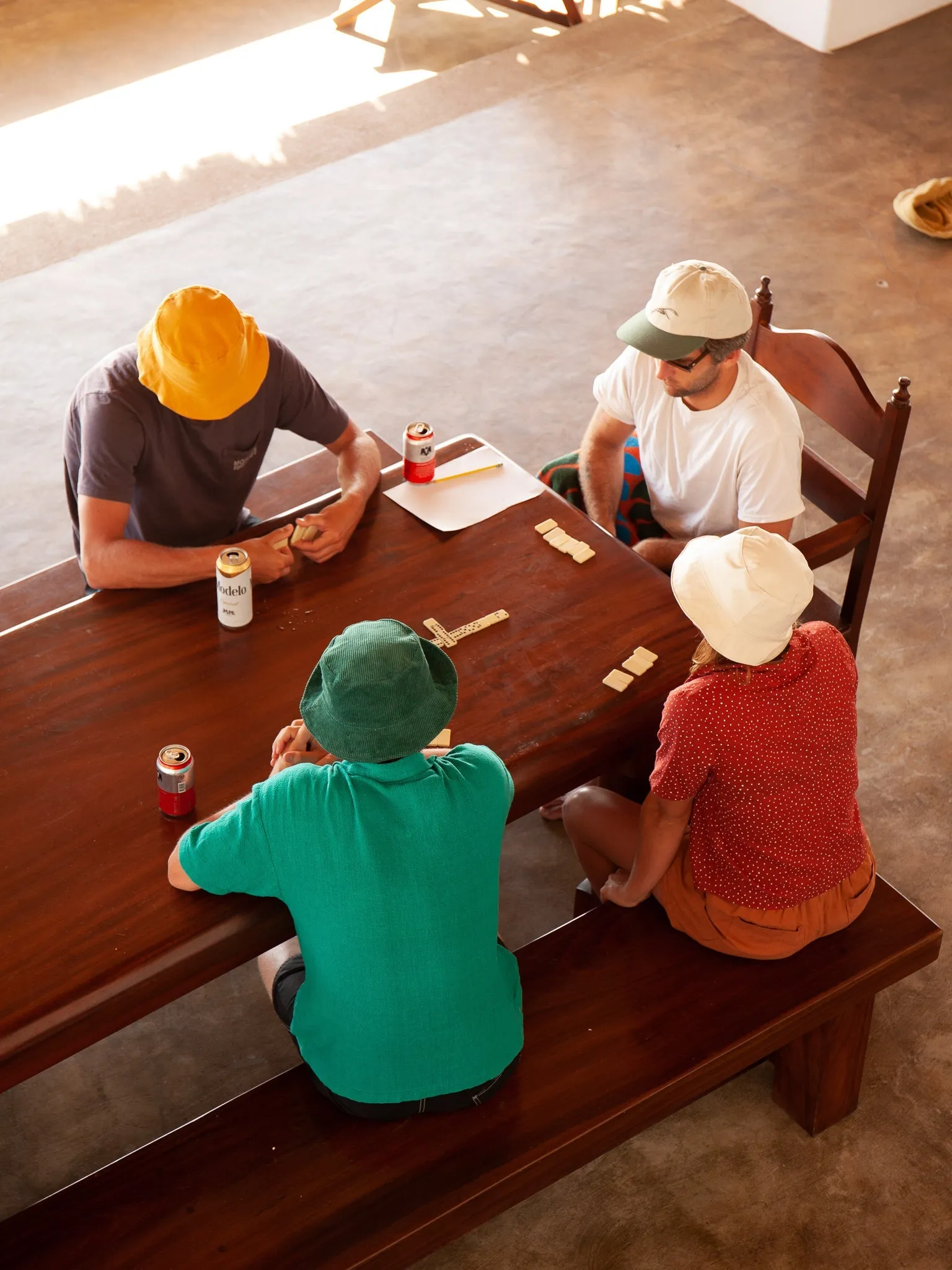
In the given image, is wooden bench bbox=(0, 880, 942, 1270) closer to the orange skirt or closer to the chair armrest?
the orange skirt

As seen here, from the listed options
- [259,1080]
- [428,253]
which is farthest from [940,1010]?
[428,253]

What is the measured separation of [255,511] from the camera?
3727 mm

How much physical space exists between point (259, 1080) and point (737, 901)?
47.4 inches

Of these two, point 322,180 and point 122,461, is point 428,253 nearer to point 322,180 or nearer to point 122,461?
point 322,180

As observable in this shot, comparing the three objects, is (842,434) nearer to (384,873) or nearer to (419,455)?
(419,455)

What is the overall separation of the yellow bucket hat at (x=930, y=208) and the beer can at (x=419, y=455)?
3505 mm

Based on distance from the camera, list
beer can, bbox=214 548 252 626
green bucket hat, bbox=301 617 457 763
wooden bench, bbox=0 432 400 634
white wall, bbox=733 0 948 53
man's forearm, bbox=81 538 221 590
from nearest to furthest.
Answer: green bucket hat, bbox=301 617 457 763 < beer can, bbox=214 548 252 626 < man's forearm, bbox=81 538 221 590 < wooden bench, bbox=0 432 400 634 < white wall, bbox=733 0 948 53

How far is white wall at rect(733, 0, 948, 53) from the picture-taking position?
7.00 metres

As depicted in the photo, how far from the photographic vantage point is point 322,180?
6230 mm

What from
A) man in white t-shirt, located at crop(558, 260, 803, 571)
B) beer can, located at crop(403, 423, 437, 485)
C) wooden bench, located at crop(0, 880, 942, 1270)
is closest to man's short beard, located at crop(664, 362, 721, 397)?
Result: man in white t-shirt, located at crop(558, 260, 803, 571)

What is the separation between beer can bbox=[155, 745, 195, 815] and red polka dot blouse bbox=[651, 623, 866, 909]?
0.85 metres

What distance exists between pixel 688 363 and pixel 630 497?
0.59m

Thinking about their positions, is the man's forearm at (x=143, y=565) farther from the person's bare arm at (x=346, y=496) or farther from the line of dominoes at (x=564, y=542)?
the line of dominoes at (x=564, y=542)

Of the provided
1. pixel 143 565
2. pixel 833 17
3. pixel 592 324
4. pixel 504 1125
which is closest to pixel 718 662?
pixel 504 1125
